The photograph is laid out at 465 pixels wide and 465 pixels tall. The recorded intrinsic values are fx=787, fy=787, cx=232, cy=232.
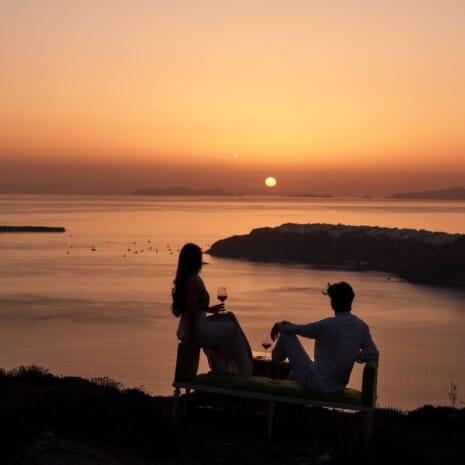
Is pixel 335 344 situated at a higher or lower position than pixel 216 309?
lower

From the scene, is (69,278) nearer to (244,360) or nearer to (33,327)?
(33,327)

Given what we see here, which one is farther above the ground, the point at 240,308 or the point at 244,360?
the point at 244,360

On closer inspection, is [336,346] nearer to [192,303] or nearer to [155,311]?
[192,303]

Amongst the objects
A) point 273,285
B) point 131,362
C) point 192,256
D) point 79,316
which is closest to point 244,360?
point 192,256

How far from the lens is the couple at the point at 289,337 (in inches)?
253

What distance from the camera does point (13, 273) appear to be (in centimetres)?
8969

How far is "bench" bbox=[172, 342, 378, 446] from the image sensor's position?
20.5 ft

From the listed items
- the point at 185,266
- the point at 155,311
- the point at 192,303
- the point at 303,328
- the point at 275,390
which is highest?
the point at 185,266

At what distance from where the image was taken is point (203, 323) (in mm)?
6996

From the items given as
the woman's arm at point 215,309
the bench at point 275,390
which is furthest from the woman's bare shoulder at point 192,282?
the bench at point 275,390

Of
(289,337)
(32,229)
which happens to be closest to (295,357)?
(289,337)

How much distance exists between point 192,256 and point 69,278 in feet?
271

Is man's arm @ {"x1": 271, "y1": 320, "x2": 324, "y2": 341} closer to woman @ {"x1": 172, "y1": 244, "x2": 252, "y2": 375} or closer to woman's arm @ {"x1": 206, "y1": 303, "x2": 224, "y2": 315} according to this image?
woman @ {"x1": 172, "y1": 244, "x2": 252, "y2": 375}

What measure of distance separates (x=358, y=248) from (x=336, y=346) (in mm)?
115544
